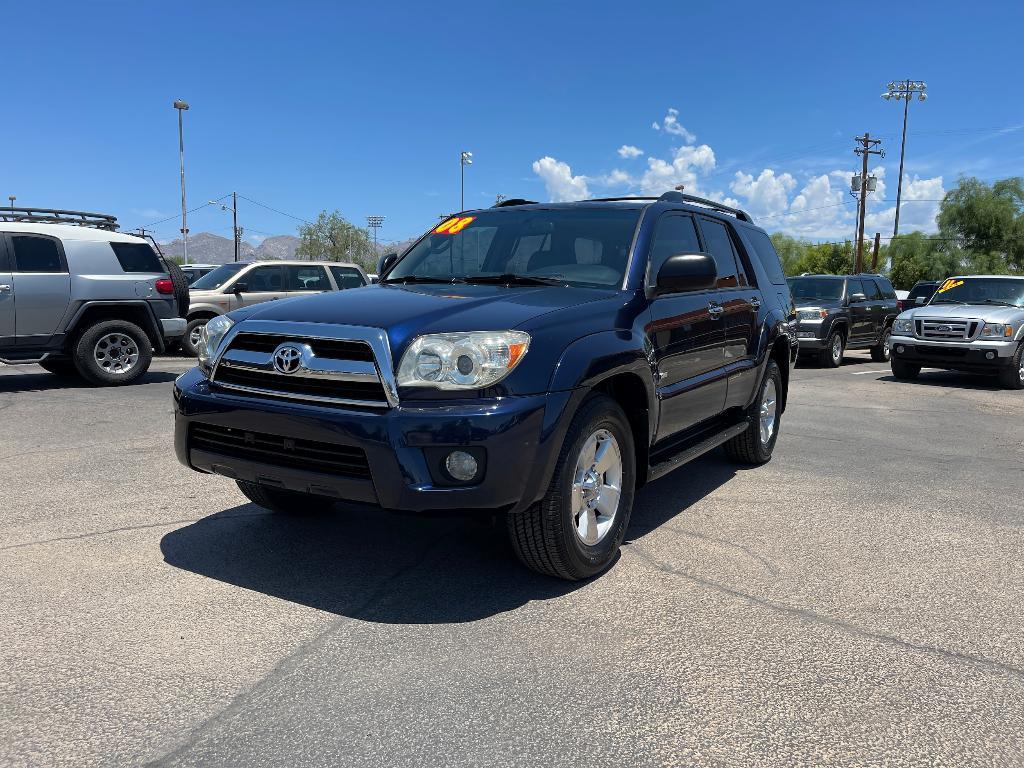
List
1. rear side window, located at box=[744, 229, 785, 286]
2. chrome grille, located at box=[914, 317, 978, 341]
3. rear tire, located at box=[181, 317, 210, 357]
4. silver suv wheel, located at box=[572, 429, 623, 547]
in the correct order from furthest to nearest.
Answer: rear tire, located at box=[181, 317, 210, 357] → chrome grille, located at box=[914, 317, 978, 341] → rear side window, located at box=[744, 229, 785, 286] → silver suv wheel, located at box=[572, 429, 623, 547]

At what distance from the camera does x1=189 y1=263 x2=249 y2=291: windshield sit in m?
13.7

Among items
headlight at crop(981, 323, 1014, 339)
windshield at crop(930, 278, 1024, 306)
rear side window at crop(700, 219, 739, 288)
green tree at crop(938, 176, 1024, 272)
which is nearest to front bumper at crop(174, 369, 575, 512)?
rear side window at crop(700, 219, 739, 288)

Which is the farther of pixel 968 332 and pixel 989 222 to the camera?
pixel 989 222

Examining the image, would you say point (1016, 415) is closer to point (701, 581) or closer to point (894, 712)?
point (701, 581)

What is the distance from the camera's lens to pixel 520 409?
127 inches

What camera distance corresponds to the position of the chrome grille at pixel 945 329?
1227 centimetres

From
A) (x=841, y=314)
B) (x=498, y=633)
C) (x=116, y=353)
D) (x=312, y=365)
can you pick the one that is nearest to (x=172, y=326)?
(x=116, y=353)

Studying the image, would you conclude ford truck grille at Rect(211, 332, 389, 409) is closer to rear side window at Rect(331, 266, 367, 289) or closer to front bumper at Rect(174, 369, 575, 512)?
front bumper at Rect(174, 369, 575, 512)

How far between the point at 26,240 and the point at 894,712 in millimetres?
9848

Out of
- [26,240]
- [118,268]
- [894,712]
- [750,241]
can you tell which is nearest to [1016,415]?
[750,241]

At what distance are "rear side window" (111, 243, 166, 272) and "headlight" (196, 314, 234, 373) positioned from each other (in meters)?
7.21

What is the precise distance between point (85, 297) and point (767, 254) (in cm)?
772

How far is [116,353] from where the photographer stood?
10211 millimetres

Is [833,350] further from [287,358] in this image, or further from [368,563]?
[287,358]
